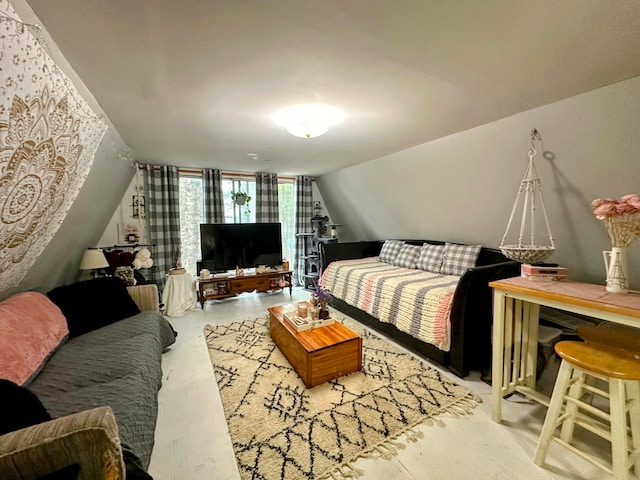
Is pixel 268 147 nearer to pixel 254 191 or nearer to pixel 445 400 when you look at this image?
pixel 254 191

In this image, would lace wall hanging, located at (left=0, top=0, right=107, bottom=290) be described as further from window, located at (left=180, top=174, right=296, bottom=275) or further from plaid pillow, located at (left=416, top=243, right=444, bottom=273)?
plaid pillow, located at (left=416, top=243, right=444, bottom=273)

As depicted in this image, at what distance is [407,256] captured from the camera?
3840 millimetres

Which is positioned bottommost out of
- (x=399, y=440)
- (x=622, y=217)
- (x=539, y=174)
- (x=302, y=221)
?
(x=399, y=440)

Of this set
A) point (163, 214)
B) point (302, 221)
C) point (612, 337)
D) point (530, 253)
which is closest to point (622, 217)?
point (530, 253)

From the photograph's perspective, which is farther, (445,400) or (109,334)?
(109,334)

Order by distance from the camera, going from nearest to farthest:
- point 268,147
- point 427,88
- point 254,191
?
point 427,88
point 268,147
point 254,191

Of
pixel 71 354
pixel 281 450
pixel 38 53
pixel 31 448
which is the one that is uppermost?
pixel 38 53

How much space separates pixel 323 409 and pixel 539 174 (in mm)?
2622

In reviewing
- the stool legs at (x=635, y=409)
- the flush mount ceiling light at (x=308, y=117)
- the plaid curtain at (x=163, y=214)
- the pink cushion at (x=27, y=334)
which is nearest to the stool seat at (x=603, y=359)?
the stool legs at (x=635, y=409)

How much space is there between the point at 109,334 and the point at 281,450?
1636 mm

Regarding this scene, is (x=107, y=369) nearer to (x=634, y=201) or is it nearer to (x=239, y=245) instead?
(x=239, y=245)

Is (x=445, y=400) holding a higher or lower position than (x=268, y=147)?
lower

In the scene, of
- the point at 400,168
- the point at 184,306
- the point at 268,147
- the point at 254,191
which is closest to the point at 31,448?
the point at 268,147

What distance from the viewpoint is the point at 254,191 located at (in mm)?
4914
